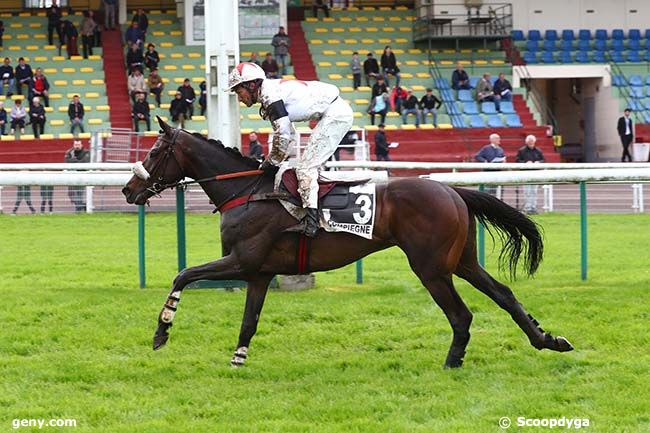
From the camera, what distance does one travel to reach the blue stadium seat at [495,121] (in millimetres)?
31406

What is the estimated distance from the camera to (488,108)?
105 ft

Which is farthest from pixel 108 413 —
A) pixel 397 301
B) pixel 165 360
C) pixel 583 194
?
pixel 583 194

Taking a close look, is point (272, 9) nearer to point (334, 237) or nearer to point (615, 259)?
point (615, 259)

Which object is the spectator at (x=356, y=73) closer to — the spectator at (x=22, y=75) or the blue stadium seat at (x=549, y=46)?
the blue stadium seat at (x=549, y=46)

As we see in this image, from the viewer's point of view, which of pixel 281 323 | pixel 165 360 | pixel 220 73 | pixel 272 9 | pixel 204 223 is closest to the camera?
pixel 165 360

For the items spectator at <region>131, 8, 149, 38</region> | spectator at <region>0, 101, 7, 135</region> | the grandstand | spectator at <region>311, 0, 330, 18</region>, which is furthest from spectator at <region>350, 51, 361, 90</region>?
spectator at <region>0, 101, 7, 135</region>

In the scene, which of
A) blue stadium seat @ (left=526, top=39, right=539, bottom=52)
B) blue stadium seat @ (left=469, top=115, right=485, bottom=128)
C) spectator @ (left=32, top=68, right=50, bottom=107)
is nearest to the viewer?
spectator @ (left=32, top=68, right=50, bottom=107)

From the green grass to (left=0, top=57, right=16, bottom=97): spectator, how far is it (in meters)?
19.3

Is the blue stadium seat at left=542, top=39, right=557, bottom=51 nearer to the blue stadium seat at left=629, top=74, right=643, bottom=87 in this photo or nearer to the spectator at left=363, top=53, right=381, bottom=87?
the blue stadium seat at left=629, top=74, right=643, bottom=87

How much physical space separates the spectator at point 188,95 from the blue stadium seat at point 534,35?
1249 cm

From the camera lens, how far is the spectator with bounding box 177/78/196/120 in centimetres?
2936

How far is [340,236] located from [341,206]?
8.7 inches

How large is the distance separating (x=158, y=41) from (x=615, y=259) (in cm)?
2420

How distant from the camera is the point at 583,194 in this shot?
1150cm
